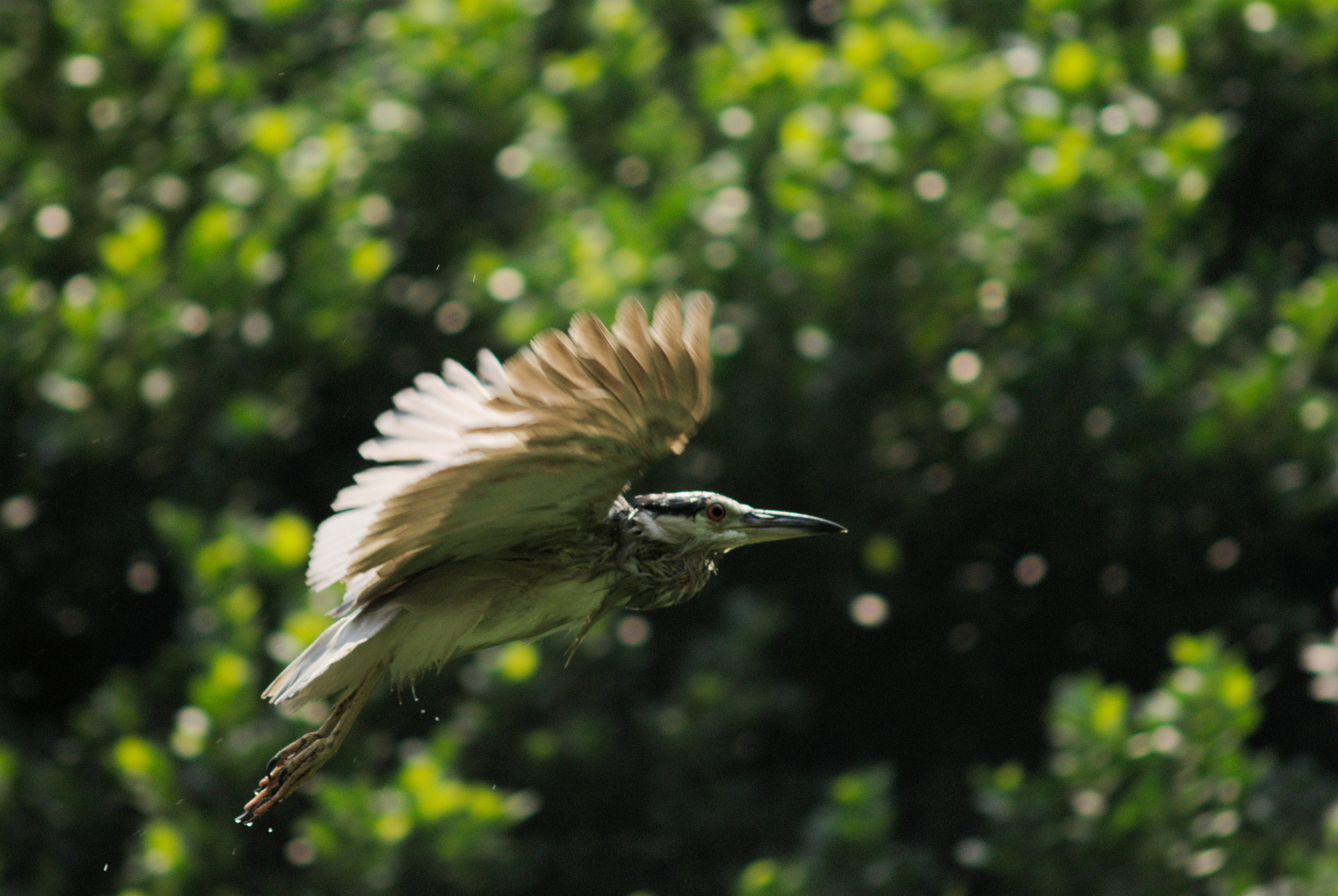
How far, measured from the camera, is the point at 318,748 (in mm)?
2965

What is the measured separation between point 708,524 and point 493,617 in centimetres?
44

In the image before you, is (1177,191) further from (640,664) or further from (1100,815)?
(640,664)

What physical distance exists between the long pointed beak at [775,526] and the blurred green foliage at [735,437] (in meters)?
2.43

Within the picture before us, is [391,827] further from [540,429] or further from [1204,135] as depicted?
[1204,135]

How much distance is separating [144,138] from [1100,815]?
197 inches

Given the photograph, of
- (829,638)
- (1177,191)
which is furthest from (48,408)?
(1177,191)

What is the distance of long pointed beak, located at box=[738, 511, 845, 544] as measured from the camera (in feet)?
8.82

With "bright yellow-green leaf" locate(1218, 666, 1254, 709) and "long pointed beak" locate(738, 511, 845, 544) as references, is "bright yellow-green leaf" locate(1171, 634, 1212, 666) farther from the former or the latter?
"long pointed beak" locate(738, 511, 845, 544)

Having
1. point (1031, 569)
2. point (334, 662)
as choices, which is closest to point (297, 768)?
point (334, 662)

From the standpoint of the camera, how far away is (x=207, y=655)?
16.6 ft

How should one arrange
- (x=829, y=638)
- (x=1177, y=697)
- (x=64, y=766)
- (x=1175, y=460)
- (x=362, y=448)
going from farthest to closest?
(x=829, y=638) → (x=1175, y=460) → (x=64, y=766) → (x=1177, y=697) → (x=362, y=448)

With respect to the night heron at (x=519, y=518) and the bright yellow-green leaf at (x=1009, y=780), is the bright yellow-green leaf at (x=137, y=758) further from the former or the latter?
the bright yellow-green leaf at (x=1009, y=780)

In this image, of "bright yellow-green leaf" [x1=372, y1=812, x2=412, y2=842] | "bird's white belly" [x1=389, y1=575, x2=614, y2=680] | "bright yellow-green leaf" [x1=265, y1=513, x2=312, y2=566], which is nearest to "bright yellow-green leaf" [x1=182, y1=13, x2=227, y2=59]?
"bright yellow-green leaf" [x1=265, y1=513, x2=312, y2=566]

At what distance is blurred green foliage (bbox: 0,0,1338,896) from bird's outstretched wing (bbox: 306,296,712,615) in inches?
97.9
